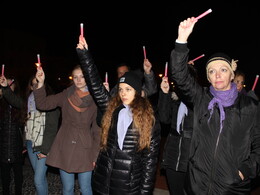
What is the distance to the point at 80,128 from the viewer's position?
3.42 metres

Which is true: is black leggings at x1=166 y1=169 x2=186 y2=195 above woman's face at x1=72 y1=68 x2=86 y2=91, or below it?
below

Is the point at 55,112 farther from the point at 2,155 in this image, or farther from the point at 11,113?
the point at 2,155

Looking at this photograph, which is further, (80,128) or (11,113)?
(11,113)

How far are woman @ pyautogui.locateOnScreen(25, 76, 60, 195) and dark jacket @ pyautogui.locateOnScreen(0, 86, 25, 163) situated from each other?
0.18 meters

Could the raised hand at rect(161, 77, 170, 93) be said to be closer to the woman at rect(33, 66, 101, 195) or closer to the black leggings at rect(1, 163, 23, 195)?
the woman at rect(33, 66, 101, 195)

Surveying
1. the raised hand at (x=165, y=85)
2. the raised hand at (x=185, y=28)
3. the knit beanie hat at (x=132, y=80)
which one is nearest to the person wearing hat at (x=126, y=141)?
the knit beanie hat at (x=132, y=80)

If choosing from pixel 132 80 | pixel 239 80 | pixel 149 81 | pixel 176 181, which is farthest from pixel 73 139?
pixel 239 80

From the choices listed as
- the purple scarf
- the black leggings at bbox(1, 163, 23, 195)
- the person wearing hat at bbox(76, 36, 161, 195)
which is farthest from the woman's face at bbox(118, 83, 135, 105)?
the black leggings at bbox(1, 163, 23, 195)

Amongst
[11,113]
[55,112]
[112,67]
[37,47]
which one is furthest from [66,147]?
[112,67]

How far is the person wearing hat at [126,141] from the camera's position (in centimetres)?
262

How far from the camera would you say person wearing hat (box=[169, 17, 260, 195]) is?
7.32 feet

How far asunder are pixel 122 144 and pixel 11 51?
33.2 m

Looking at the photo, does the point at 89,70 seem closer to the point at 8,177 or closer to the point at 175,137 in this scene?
the point at 175,137

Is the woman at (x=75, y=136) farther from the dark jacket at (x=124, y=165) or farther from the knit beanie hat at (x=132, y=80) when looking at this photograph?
the knit beanie hat at (x=132, y=80)
